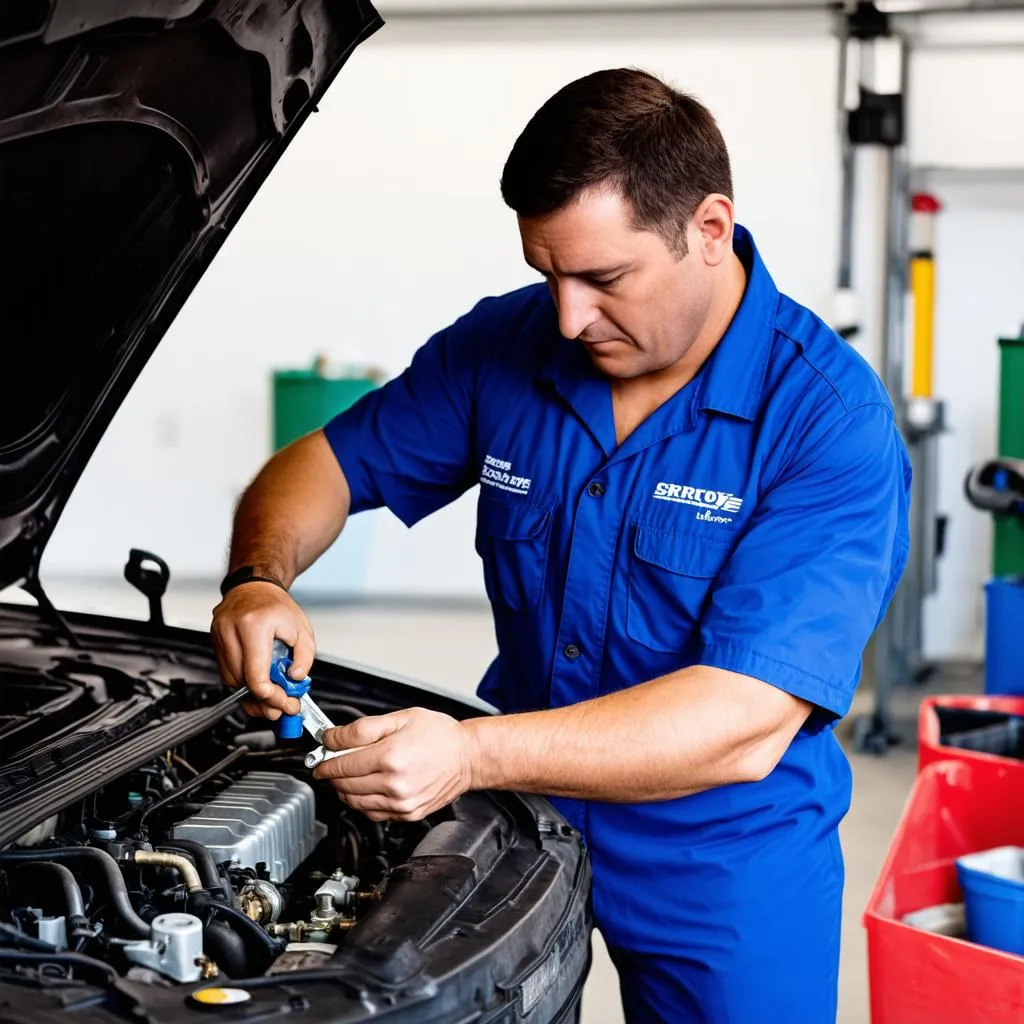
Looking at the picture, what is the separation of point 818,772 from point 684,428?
43cm

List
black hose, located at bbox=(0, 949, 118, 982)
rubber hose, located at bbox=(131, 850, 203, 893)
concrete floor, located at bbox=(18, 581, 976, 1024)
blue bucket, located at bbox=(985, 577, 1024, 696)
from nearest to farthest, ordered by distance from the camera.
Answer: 1. black hose, located at bbox=(0, 949, 118, 982)
2. rubber hose, located at bbox=(131, 850, 203, 893)
3. concrete floor, located at bbox=(18, 581, 976, 1024)
4. blue bucket, located at bbox=(985, 577, 1024, 696)

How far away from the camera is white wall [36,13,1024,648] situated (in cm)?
541

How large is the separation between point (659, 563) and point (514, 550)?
0.20 meters

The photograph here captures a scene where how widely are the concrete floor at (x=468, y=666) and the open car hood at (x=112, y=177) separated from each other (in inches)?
20.5

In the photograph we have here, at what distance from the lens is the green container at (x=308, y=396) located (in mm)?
5641

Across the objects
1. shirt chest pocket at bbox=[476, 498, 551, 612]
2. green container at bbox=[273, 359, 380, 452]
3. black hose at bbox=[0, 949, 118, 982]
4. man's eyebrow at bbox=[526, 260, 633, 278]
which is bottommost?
black hose at bbox=[0, 949, 118, 982]

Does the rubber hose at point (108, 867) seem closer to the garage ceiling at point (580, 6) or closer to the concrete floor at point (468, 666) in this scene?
the concrete floor at point (468, 666)

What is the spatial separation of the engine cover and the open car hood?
483 millimetres

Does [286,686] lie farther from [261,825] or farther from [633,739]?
[633,739]

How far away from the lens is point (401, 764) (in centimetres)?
128

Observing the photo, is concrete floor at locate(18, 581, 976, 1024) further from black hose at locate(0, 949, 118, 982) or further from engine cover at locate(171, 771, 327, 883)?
black hose at locate(0, 949, 118, 982)

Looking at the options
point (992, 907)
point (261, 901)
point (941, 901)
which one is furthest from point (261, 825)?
point (941, 901)

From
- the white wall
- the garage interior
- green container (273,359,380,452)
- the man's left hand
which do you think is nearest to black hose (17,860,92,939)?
the man's left hand

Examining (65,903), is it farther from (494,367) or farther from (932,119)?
(932,119)
